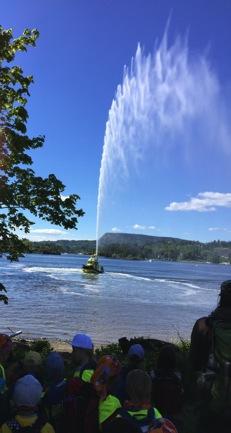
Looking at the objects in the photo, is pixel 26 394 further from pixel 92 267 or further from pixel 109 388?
pixel 92 267

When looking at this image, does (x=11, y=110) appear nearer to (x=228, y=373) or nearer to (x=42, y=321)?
(x=228, y=373)

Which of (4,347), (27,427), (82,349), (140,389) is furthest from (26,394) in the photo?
(4,347)

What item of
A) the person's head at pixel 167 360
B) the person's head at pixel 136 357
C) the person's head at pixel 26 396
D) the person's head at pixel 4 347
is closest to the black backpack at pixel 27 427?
the person's head at pixel 26 396

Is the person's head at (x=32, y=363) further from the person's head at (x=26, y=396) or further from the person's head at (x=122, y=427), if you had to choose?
the person's head at (x=122, y=427)

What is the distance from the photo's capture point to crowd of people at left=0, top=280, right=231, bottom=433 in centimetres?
402

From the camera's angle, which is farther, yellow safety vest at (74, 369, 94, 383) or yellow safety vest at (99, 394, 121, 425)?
yellow safety vest at (74, 369, 94, 383)

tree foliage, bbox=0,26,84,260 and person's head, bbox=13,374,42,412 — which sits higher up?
tree foliage, bbox=0,26,84,260

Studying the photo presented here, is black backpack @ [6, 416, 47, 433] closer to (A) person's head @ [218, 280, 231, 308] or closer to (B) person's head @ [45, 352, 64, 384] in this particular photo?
(B) person's head @ [45, 352, 64, 384]

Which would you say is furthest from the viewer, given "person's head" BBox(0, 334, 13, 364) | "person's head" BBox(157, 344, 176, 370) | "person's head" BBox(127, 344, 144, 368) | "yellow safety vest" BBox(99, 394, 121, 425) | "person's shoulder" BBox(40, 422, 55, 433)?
"person's head" BBox(127, 344, 144, 368)

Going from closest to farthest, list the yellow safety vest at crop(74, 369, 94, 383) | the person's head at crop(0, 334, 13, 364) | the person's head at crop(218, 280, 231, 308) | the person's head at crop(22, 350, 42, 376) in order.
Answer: the yellow safety vest at crop(74, 369, 94, 383), the person's head at crop(218, 280, 231, 308), the person's head at crop(22, 350, 42, 376), the person's head at crop(0, 334, 13, 364)

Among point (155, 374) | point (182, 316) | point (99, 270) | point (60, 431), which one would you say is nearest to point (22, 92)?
point (155, 374)

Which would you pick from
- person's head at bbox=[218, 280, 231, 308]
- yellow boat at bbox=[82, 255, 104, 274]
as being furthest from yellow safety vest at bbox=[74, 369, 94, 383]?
yellow boat at bbox=[82, 255, 104, 274]

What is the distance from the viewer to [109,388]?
532 cm

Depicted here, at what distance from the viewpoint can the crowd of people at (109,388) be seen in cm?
402
